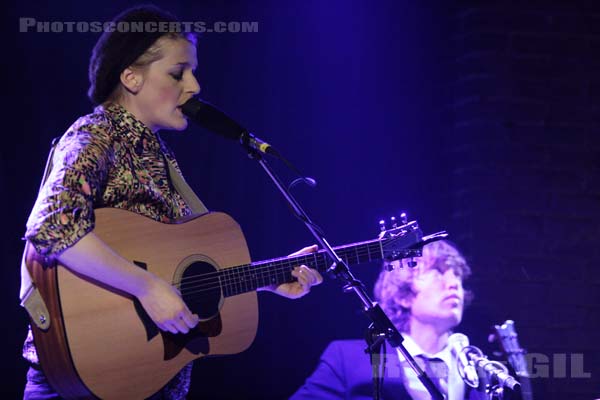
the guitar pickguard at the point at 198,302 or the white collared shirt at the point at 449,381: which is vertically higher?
the guitar pickguard at the point at 198,302

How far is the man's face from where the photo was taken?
3.41m

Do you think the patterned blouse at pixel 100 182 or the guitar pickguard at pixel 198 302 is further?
the guitar pickguard at pixel 198 302

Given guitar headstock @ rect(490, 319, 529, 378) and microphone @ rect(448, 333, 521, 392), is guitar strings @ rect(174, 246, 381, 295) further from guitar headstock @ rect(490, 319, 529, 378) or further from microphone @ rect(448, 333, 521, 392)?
guitar headstock @ rect(490, 319, 529, 378)

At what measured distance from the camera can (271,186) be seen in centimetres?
335

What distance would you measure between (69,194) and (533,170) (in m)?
2.54

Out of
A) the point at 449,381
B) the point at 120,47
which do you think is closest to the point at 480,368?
the point at 449,381

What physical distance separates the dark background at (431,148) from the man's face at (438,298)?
0.40ft

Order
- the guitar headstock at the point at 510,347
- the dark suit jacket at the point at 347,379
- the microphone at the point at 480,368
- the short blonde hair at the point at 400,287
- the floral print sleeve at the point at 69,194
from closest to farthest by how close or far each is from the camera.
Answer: the floral print sleeve at the point at 69,194 < the microphone at the point at 480,368 < the guitar headstock at the point at 510,347 < the dark suit jacket at the point at 347,379 < the short blonde hair at the point at 400,287

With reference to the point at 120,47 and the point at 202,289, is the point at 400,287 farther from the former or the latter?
the point at 120,47

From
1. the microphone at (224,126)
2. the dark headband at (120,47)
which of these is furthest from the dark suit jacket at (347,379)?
the dark headband at (120,47)

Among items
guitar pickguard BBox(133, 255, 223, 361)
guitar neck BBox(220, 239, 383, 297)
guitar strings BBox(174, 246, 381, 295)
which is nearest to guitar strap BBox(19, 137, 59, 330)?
guitar pickguard BBox(133, 255, 223, 361)

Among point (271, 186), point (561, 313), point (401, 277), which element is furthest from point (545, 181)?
point (271, 186)

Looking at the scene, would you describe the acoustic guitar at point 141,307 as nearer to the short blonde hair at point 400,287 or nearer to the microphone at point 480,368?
the microphone at point 480,368

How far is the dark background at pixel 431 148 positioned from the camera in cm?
333
